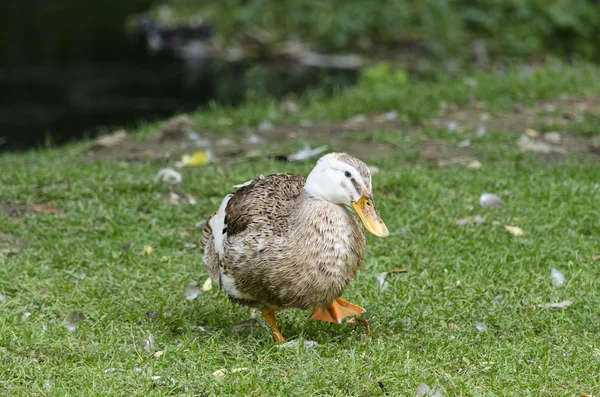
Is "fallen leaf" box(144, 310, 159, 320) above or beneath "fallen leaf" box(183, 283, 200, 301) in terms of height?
above

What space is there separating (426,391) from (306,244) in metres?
0.83

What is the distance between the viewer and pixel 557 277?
5.21m

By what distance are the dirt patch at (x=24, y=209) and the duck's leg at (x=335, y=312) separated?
98.9 inches

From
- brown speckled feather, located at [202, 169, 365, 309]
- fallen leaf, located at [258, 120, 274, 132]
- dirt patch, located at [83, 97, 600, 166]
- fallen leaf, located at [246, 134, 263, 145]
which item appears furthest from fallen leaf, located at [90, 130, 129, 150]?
brown speckled feather, located at [202, 169, 365, 309]

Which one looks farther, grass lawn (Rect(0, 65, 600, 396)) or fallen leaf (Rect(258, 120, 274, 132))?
fallen leaf (Rect(258, 120, 274, 132))

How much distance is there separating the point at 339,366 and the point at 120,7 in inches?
682

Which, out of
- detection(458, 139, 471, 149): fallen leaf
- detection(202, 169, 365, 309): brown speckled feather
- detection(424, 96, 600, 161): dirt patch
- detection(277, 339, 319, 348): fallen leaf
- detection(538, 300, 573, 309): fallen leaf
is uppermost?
detection(202, 169, 365, 309): brown speckled feather

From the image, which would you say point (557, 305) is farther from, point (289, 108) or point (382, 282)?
point (289, 108)

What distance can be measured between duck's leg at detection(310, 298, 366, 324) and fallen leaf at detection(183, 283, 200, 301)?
3.09 feet

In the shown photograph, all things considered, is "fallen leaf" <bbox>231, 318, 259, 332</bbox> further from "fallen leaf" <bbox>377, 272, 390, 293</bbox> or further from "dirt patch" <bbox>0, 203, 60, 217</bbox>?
"dirt patch" <bbox>0, 203, 60, 217</bbox>

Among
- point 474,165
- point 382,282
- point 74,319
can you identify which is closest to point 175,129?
point 474,165

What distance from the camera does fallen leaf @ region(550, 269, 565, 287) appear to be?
5152 mm

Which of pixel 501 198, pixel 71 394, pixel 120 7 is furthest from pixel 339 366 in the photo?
pixel 120 7

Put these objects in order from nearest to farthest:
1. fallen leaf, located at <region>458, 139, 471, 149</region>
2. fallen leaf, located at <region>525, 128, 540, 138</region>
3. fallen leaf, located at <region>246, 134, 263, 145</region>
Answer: fallen leaf, located at <region>458, 139, 471, 149</region>, fallen leaf, located at <region>525, 128, 540, 138</region>, fallen leaf, located at <region>246, 134, 263, 145</region>
